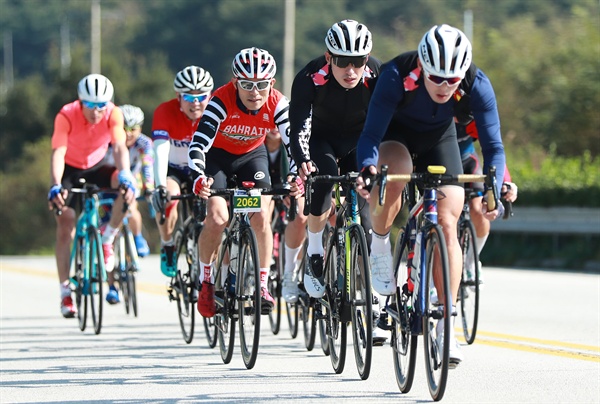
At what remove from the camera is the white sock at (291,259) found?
11.0 m

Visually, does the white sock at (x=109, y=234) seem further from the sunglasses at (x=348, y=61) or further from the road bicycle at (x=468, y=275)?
the sunglasses at (x=348, y=61)

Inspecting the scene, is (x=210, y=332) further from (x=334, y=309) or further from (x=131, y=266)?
(x=131, y=266)

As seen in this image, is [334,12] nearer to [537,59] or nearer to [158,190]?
[537,59]

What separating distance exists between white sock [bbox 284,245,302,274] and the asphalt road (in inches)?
25.5

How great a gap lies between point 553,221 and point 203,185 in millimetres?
12431

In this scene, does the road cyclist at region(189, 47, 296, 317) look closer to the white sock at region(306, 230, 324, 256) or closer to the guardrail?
the white sock at region(306, 230, 324, 256)

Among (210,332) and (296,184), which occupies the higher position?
(296,184)

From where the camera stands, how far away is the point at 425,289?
26.1ft

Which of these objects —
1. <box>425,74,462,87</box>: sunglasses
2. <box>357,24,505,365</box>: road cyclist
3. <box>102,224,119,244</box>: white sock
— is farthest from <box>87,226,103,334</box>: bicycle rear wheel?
<box>425,74,462,87</box>: sunglasses

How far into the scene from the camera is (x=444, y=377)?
764 cm

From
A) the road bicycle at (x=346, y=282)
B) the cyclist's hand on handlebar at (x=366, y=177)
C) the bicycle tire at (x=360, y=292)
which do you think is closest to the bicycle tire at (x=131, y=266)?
the road bicycle at (x=346, y=282)

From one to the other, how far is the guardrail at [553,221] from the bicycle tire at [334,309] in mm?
11401

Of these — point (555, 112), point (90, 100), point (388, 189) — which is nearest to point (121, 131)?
point (90, 100)

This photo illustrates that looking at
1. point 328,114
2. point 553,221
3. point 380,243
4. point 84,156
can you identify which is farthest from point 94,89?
point 553,221
